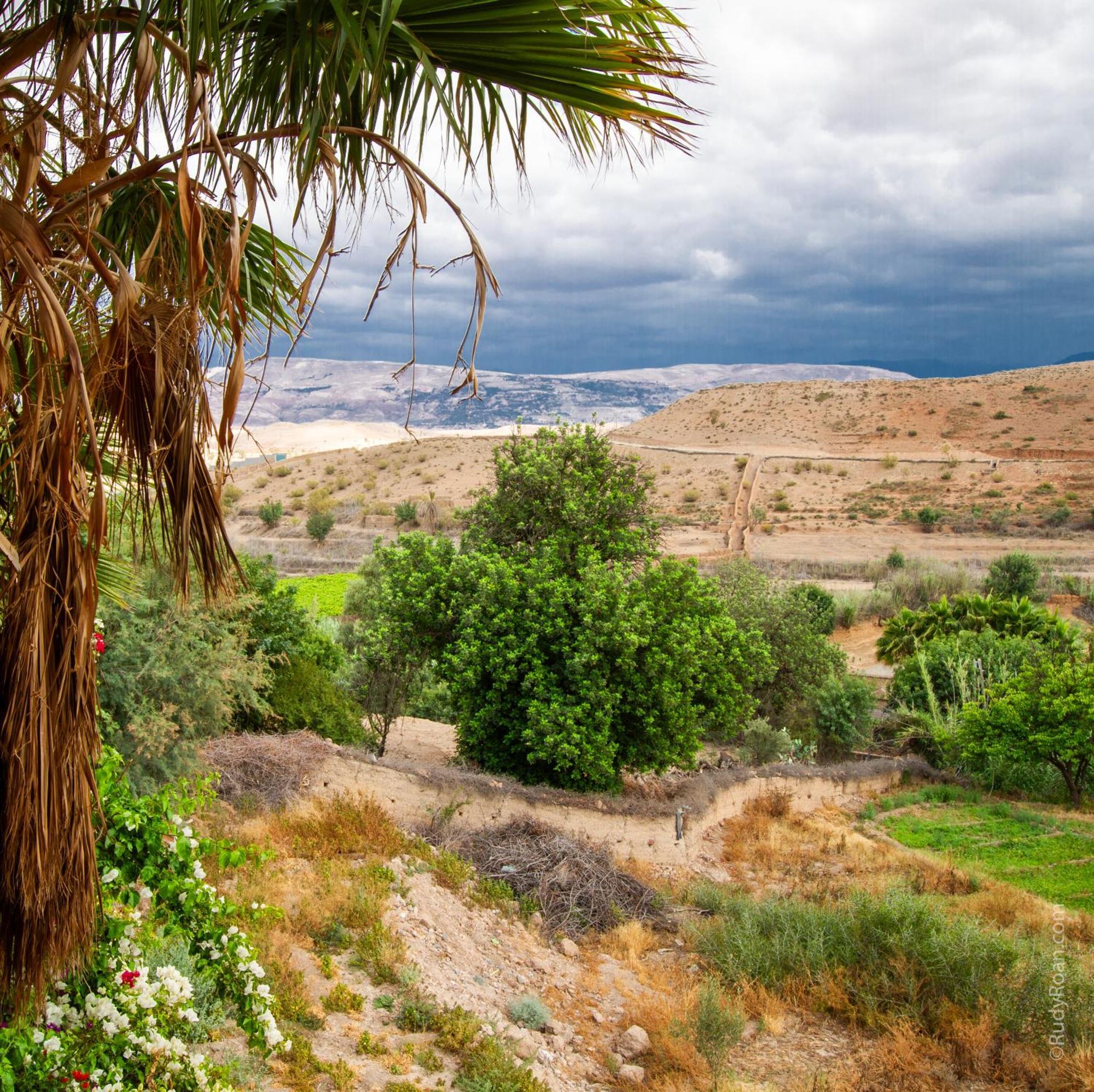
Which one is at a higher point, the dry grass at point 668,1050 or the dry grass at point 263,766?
the dry grass at point 263,766

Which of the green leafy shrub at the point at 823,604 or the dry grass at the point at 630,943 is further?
the green leafy shrub at the point at 823,604

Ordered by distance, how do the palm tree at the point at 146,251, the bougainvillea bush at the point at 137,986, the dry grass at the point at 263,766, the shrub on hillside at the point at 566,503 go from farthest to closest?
the shrub on hillside at the point at 566,503
the dry grass at the point at 263,766
the bougainvillea bush at the point at 137,986
the palm tree at the point at 146,251

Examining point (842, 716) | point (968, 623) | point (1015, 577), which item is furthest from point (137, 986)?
point (1015, 577)

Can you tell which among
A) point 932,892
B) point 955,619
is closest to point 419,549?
point 932,892

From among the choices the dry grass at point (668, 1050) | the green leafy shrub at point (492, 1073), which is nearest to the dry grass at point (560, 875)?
the dry grass at point (668, 1050)

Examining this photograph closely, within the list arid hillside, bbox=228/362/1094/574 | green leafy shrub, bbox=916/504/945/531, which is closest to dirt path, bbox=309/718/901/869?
arid hillside, bbox=228/362/1094/574

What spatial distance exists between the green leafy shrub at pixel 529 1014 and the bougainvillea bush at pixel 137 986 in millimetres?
5269

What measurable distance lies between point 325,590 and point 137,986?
42473 millimetres

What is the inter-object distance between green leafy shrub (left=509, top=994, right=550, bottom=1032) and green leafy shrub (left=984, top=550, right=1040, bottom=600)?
119ft

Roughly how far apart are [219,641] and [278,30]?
39.7 ft

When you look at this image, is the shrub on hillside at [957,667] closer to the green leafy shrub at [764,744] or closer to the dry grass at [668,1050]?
the green leafy shrub at [764,744]

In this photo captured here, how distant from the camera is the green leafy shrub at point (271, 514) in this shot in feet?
213

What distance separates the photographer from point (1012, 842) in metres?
18.1

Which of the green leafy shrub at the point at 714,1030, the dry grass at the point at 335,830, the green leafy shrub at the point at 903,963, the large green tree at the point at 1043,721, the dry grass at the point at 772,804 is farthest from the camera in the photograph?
the large green tree at the point at 1043,721
